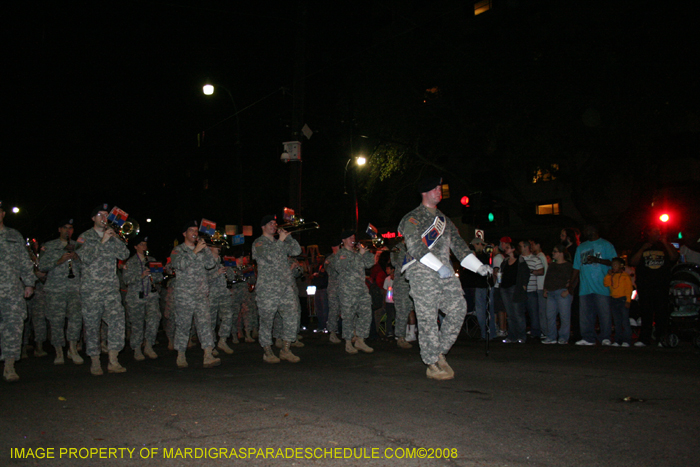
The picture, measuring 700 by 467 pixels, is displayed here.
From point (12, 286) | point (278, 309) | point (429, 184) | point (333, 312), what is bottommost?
point (333, 312)

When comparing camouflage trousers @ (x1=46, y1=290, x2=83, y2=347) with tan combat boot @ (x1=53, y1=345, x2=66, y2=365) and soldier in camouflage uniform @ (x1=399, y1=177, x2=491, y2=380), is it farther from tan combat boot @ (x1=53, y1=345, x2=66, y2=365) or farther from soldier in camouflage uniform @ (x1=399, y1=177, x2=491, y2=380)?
soldier in camouflage uniform @ (x1=399, y1=177, x2=491, y2=380)

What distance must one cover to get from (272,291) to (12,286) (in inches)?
137

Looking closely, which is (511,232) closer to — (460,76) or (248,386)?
(460,76)

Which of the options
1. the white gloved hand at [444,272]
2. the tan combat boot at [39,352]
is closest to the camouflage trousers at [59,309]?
the tan combat boot at [39,352]

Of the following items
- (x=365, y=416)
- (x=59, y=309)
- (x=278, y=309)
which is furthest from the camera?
(x=59, y=309)

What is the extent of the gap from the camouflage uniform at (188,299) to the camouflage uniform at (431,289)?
3.57 meters

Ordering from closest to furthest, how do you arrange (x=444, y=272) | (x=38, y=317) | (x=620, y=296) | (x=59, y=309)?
(x=444, y=272) < (x=59, y=309) < (x=620, y=296) < (x=38, y=317)

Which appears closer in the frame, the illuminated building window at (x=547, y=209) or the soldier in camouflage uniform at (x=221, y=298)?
the soldier in camouflage uniform at (x=221, y=298)

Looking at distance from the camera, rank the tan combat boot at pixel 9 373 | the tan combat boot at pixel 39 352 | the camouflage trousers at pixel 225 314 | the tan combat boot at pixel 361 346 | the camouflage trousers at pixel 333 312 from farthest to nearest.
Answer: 1. the camouflage trousers at pixel 333 312
2. the camouflage trousers at pixel 225 314
3. the tan combat boot at pixel 39 352
4. the tan combat boot at pixel 361 346
5. the tan combat boot at pixel 9 373

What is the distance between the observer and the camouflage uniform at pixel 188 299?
8.70 meters

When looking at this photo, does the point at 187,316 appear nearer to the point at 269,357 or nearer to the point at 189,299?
the point at 189,299

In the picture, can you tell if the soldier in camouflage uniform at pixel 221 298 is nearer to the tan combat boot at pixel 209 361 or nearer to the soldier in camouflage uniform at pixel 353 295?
the tan combat boot at pixel 209 361

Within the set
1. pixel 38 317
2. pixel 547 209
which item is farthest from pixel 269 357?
pixel 547 209

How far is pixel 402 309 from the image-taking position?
11.6 m
